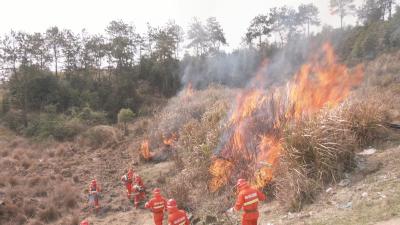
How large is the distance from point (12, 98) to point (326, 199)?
3506 centimetres

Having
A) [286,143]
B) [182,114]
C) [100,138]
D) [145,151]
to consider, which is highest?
[182,114]

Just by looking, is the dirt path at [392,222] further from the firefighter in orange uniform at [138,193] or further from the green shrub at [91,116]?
the green shrub at [91,116]

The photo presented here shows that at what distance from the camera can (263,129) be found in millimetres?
12102

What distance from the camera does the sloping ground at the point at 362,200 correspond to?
6871 millimetres

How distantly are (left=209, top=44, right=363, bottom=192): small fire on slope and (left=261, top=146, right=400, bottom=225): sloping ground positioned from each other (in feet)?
5.94

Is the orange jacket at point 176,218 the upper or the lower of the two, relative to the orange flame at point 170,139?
lower

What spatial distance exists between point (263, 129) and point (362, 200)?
4.85m

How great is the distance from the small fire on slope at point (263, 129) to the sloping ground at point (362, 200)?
1.81 m

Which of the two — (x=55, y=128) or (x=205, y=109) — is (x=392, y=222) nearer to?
(x=205, y=109)

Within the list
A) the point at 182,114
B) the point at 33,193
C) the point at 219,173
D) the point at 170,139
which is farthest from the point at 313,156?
the point at 182,114

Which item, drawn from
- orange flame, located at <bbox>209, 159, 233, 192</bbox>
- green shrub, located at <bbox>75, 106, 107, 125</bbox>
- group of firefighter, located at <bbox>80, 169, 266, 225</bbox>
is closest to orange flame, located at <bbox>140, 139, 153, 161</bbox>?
orange flame, located at <bbox>209, 159, 233, 192</bbox>

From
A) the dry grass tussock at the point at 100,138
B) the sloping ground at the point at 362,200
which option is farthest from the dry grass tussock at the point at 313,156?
the dry grass tussock at the point at 100,138

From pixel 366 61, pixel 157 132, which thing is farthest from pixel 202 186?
pixel 366 61

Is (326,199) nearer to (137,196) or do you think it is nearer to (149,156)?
(137,196)
